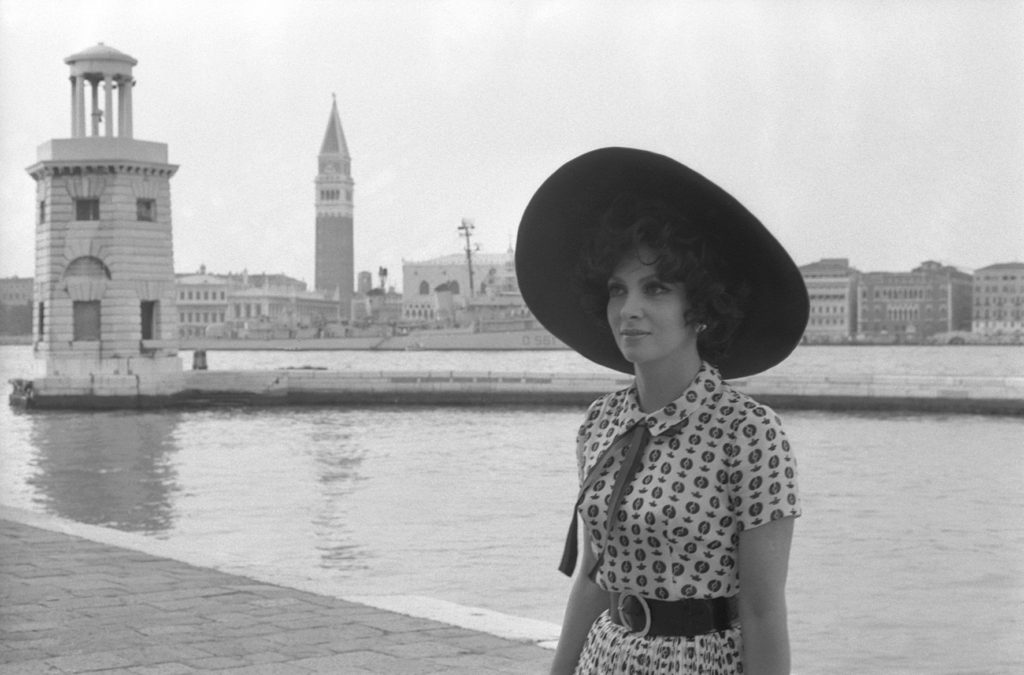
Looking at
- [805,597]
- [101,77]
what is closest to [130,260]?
[101,77]

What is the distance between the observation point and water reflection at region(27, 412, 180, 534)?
1417cm

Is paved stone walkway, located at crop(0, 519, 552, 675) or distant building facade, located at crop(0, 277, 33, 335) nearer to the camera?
paved stone walkway, located at crop(0, 519, 552, 675)

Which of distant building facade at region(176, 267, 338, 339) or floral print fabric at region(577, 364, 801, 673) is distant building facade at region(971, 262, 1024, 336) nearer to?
distant building facade at region(176, 267, 338, 339)

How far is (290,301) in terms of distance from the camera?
452 ft

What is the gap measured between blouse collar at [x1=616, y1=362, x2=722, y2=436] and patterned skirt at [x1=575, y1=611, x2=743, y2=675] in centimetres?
28

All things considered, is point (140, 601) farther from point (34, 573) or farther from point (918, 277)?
point (918, 277)

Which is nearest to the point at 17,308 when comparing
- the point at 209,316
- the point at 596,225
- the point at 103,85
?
the point at 209,316

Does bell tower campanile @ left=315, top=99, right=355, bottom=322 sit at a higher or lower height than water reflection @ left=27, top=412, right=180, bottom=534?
higher

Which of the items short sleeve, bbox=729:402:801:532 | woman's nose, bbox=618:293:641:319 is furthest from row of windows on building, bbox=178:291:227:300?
short sleeve, bbox=729:402:801:532

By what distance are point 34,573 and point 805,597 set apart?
191 inches

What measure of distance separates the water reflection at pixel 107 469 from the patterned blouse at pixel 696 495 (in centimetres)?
1109

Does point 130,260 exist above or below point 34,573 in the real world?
above

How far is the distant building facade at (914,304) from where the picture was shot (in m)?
133

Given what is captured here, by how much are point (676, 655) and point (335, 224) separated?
151m
